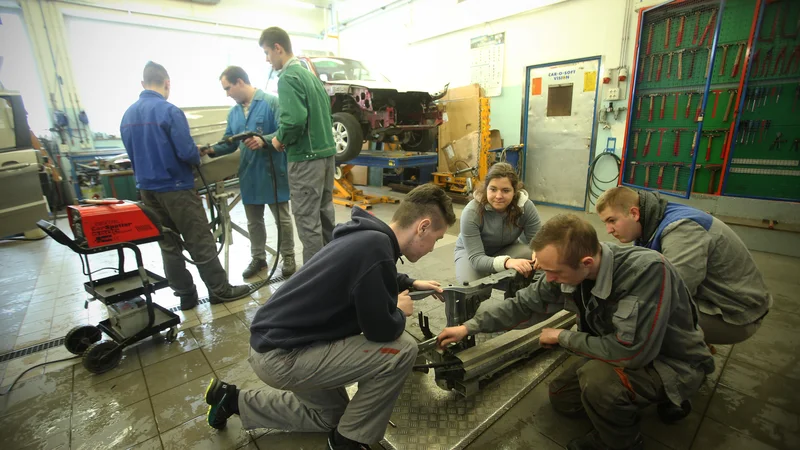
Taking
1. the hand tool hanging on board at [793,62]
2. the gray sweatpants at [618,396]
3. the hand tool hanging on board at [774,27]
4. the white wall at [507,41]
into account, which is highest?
the white wall at [507,41]

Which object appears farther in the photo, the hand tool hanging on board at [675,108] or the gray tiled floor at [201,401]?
the hand tool hanging on board at [675,108]

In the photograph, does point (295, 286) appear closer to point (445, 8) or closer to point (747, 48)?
point (747, 48)

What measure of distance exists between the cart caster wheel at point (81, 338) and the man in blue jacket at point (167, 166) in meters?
0.57

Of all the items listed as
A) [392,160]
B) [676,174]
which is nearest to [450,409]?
→ [392,160]

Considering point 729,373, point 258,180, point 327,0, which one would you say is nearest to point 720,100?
point 729,373

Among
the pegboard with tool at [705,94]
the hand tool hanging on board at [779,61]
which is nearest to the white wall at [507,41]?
the pegboard with tool at [705,94]

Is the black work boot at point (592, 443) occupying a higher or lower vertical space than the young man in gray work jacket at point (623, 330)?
lower

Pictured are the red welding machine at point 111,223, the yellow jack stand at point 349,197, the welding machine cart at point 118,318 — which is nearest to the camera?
the red welding machine at point 111,223

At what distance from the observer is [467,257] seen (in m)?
2.38

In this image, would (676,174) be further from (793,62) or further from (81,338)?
(81,338)

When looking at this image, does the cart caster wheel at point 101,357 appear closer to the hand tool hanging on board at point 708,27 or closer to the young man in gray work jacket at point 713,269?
the young man in gray work jacket at point 713,269

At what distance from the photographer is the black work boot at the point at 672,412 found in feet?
5.35

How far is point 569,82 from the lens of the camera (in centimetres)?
546

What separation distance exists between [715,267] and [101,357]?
3.17 m
